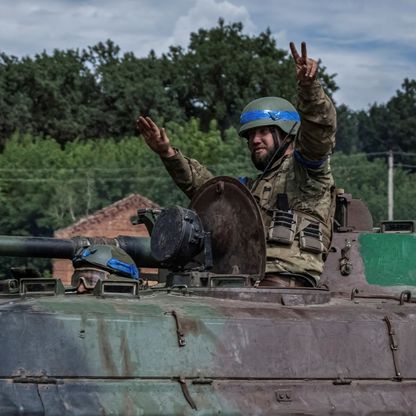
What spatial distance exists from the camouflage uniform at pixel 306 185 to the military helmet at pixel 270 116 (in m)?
0.31

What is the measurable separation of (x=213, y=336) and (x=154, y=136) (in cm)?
307

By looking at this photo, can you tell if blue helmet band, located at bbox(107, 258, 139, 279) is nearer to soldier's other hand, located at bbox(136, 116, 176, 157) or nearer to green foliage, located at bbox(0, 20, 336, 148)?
soldier's other hand, located at bbox(136, 116, 176, 157)

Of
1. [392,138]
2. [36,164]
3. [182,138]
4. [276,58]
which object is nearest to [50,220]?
[36,164]

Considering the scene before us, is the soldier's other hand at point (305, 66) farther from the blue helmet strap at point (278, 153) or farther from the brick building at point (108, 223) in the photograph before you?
the brick building at point (108, 223)

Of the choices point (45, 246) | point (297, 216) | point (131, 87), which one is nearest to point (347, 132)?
point (131, 87)

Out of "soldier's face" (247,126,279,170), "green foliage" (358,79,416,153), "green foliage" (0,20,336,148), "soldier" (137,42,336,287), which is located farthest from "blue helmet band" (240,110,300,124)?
"green foliage" (358,79,416,153)

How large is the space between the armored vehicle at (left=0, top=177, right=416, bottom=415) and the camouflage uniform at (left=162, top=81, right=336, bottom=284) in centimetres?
29

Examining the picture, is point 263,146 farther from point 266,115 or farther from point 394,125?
point 394,125

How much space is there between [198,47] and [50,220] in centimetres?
2847

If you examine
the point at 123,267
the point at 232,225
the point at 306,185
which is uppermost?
the point at 306,185

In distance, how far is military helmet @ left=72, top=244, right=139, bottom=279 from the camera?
8984 millimetres

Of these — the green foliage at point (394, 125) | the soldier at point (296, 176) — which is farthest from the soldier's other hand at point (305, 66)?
the green foliage at point (394, 125)

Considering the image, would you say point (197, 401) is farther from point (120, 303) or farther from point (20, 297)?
point (20, 297)

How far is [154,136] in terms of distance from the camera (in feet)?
35.0
